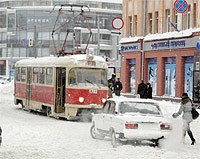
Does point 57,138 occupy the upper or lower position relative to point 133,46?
lower

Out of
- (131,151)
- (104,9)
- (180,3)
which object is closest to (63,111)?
(131,151)

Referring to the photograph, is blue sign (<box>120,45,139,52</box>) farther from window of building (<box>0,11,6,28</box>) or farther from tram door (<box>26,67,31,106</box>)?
window of building (<box>0,11,6,28</box>)

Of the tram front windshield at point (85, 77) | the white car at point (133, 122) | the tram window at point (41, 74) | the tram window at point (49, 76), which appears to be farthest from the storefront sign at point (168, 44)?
the white car at point (133, 122)

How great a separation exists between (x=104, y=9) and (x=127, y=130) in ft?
299

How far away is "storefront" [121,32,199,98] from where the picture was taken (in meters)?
42.9

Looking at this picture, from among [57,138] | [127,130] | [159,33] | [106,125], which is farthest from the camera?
[159,33]

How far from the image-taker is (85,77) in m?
27.3

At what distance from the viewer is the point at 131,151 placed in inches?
610

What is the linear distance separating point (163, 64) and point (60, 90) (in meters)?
19.7

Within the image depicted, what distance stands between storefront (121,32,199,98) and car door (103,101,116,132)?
939 inches

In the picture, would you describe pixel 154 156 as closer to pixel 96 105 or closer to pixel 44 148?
pixel 44 148

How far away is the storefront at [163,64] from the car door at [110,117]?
78.3 feet

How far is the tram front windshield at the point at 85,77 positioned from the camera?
89.1 ft

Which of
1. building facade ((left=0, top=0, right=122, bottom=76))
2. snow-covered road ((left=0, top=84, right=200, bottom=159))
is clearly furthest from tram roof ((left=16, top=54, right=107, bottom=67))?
building facade ((left=0, top=0, right=122, bottom=76))
